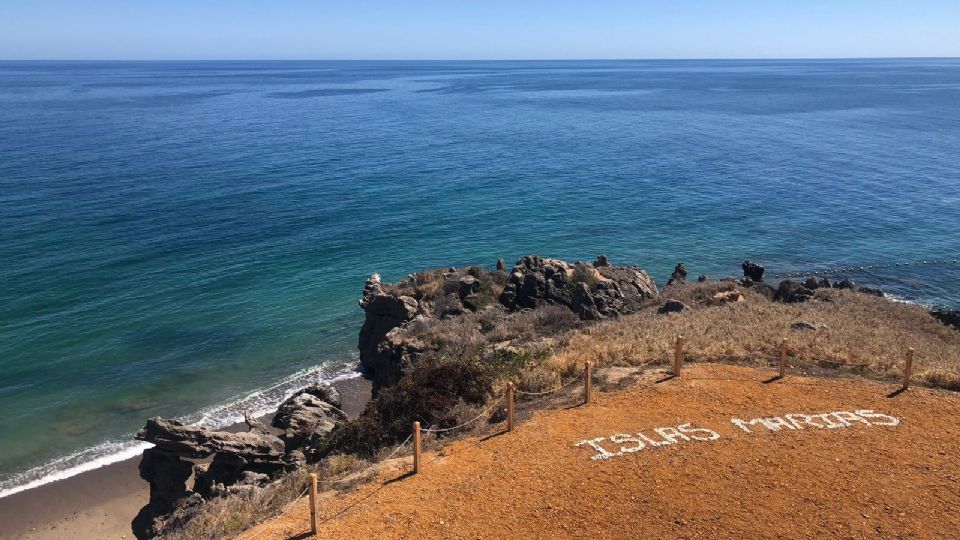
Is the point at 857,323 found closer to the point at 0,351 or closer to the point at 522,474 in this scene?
the point at 522,474

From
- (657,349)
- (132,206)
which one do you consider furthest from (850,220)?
(132,206)

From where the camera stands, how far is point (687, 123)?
115375mm

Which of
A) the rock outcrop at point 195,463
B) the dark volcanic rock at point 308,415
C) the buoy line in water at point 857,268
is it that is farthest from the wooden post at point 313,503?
the buoy line in water at point 857,268

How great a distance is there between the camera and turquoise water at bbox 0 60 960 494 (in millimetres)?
32188

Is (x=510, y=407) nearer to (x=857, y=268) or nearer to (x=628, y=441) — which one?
(x=628, y=441)

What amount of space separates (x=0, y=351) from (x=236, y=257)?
628 inches

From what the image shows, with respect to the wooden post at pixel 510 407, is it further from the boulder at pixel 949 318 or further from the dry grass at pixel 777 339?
the boulder at pixel 949 318

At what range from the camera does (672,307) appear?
29.1 m

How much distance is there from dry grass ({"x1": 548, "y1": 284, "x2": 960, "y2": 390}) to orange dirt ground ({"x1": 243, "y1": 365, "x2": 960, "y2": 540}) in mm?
3192

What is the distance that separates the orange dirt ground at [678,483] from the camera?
44.9 ft

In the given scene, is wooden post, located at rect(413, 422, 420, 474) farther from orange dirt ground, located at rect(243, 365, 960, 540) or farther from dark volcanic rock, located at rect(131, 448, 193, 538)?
dark volcanic rock, located at rect(131, 448, 193, 538)

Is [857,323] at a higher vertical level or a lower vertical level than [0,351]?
higher

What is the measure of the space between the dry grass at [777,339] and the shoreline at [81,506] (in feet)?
50.6

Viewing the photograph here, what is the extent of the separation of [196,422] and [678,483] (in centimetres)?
2108
